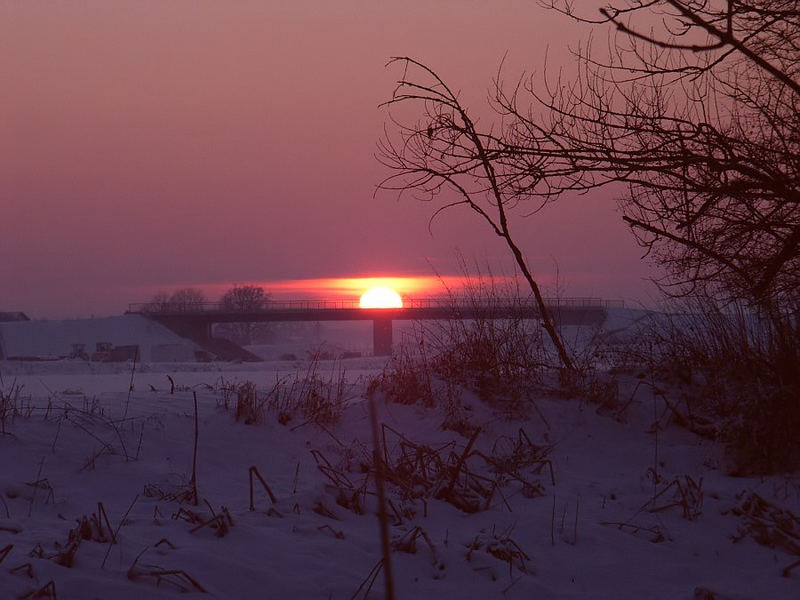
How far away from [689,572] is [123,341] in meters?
73.4

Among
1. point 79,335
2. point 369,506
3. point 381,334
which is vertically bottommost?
point 79,335

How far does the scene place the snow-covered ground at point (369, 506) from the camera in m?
3.77

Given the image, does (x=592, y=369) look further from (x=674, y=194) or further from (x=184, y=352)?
(x=184, y=352)

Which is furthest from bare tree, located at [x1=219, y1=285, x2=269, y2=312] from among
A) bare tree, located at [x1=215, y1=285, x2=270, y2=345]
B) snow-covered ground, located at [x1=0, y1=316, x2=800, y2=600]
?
snow-covered ground, located at [x1=0, y1=316, x2=800, y2=600]

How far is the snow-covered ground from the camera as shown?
12.4 ft

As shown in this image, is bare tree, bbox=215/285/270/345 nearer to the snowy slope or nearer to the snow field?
the snowy slope

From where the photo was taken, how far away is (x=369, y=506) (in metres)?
5.11

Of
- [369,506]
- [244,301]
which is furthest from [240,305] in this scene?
[369,506]

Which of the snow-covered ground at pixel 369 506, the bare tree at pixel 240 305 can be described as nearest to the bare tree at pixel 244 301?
the bare tree at pixel 240 305

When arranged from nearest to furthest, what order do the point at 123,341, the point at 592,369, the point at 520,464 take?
the point at 520,464 → the point at 592,369 → the point at 123,341

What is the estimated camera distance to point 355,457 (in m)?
6.33

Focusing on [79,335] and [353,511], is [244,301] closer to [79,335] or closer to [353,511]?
[79,335]

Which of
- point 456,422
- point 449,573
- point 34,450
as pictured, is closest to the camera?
point 449,573

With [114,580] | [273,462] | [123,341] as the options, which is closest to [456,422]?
[273,462]
